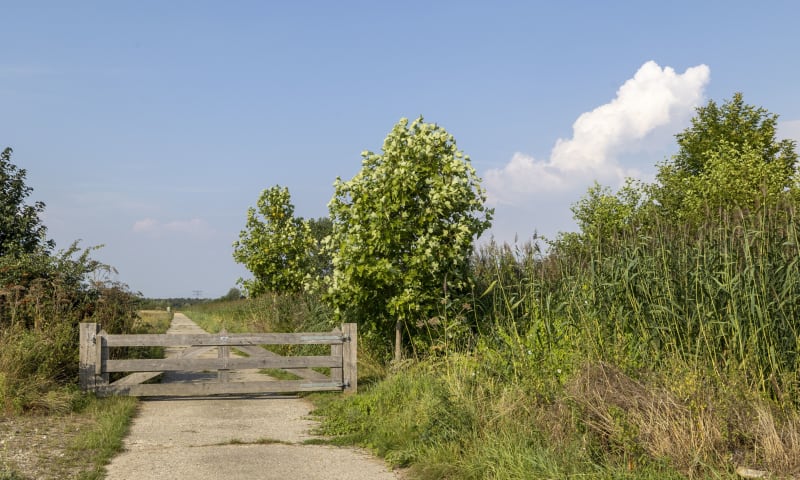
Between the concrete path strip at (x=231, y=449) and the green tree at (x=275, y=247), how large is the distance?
45.4ft

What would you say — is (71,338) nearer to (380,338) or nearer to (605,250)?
(380,338)

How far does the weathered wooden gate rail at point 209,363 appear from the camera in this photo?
1236 centimetres

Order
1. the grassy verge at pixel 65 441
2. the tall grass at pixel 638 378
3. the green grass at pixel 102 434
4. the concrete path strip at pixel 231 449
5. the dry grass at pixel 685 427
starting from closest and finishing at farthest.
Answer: the dry grass at pixel 685 427
the tall grass at pixel 638 378
the concrete path strip at pixel 231 449
the grassy verge at pixel 65 441
the green grass at pixel 102 434

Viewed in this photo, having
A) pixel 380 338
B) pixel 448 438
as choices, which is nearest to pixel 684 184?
pixel 380 338

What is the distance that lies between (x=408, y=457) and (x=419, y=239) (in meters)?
5.06

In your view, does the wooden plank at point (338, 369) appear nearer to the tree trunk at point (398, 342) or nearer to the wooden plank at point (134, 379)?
the tree trunk at point (398, 342)

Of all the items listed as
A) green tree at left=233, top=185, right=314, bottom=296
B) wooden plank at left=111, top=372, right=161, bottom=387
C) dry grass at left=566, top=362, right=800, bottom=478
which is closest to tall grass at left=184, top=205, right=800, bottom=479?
dry grass at left=566, top=362, right=800, bottom=478

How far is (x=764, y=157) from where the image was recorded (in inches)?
Answer: 1593

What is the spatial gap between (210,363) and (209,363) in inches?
0.8

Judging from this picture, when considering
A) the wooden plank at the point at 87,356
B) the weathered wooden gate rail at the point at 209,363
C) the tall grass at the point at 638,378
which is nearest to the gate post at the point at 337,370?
the weathered wooden gate rail at the point at 209,363

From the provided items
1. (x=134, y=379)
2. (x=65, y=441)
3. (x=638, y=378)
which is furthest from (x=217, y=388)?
(x=638, y=378)

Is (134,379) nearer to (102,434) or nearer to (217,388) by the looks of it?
(217,388)

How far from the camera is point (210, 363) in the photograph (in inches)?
489

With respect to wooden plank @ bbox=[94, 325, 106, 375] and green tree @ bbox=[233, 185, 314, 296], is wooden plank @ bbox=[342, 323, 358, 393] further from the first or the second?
green tree @ bbox=[233, 185, 314, 296]
